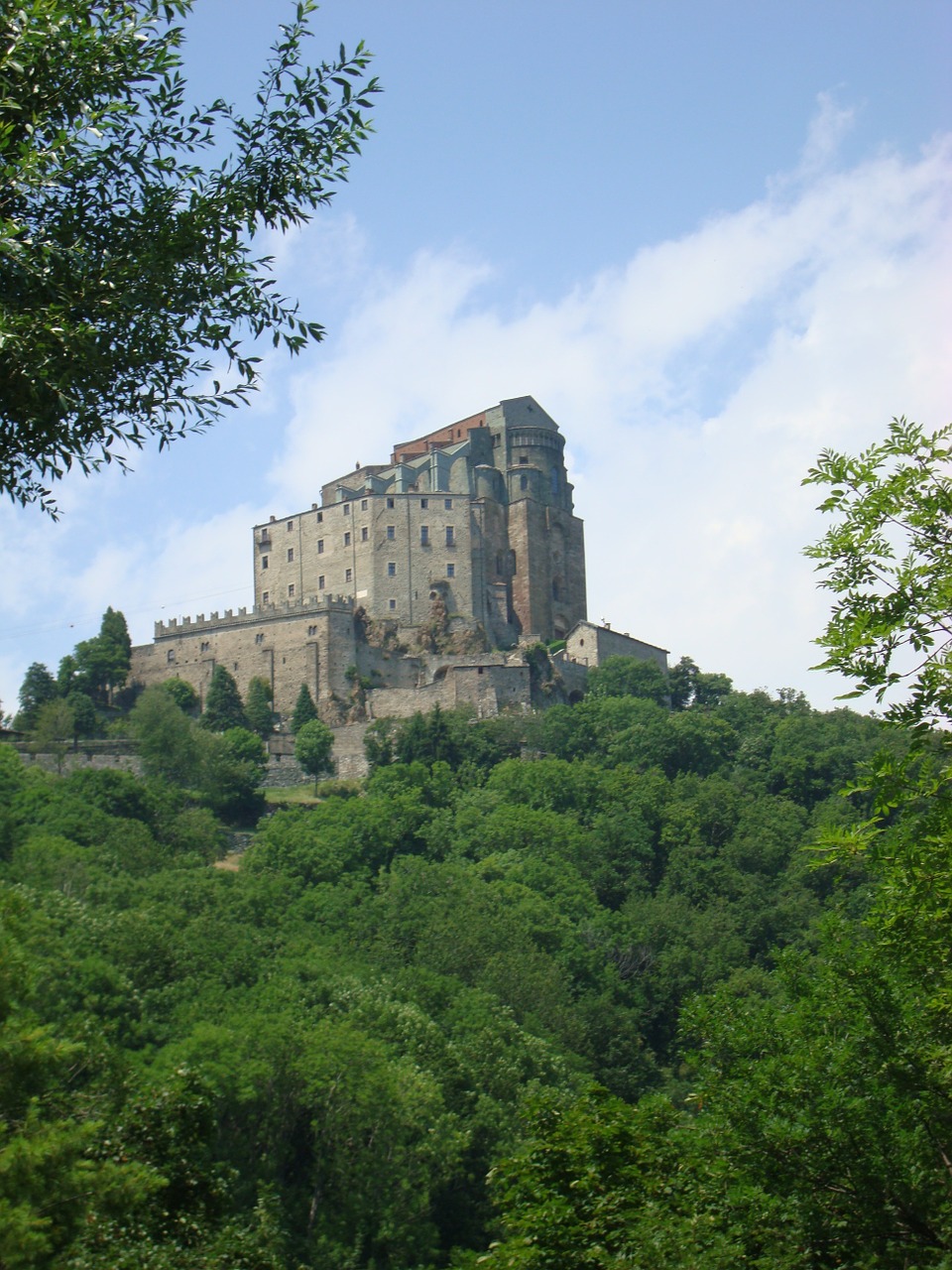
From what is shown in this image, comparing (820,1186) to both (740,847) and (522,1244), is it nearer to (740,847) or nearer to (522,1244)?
(522,1244)

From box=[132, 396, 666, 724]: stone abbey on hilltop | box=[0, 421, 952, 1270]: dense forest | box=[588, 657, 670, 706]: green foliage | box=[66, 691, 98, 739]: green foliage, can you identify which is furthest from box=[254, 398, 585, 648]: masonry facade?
box=[66, 691, 98, 739]: green foliage

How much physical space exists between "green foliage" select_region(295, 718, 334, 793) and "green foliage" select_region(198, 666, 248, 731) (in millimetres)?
4024

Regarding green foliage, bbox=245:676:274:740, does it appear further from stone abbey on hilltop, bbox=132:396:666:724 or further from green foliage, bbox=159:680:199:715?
green foliage, bbox=159:680:199:715

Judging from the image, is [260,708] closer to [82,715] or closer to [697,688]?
[82,715]

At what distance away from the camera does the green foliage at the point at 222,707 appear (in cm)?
7225

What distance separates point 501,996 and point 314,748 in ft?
86.9

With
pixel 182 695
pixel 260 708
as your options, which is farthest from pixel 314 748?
pixel 182 695

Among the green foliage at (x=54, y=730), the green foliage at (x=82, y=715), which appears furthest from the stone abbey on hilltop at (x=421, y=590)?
the green foliage at (x=54, y=730)

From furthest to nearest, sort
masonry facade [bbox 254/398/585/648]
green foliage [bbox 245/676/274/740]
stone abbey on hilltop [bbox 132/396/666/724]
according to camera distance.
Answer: masonry facade [bbox 254/398/585/648], stone abbey on hilltop [bbox 132/396/666/724], green foliage [bbox 245/676/274/740]

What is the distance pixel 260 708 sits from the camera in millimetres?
72438

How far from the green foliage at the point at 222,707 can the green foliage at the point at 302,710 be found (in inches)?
100

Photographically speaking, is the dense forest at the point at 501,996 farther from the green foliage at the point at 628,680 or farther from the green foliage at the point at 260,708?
the green foliage at the point at 260,708

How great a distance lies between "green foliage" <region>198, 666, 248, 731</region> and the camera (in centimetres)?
7225

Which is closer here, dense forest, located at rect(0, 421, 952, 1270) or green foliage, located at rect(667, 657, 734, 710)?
dense forest, located at rect(0, 421, 952, 1270)
